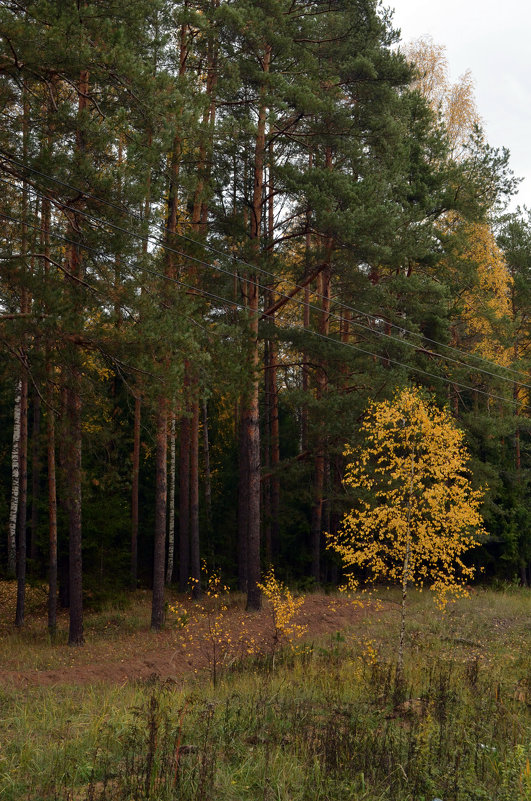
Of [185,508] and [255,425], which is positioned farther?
[185,508]

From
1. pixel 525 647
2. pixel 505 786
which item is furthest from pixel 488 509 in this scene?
pixel 505 786

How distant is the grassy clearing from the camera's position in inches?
178

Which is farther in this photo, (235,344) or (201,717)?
(235,344)

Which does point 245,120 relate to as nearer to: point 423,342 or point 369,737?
point 423,342

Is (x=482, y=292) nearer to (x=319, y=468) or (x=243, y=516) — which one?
(x=319, y=468)

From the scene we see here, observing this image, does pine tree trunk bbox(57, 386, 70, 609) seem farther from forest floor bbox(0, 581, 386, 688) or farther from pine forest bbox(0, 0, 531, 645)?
forest floor bbox(0, 581, 386, 688)

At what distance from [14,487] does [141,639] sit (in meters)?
7.32

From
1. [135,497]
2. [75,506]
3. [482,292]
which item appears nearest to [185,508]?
[135,497]

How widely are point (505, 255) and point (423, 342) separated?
8693 mm

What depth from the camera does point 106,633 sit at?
14727 mm

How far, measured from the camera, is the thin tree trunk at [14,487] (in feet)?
58.7

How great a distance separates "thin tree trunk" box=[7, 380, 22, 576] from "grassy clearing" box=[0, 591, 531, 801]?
34.1 ft

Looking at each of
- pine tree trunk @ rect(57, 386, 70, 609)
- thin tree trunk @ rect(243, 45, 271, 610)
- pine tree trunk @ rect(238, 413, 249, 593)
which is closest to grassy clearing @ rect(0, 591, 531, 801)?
pine tree trunk @ rect(57, 386, 70, 609)

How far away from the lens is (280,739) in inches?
223
